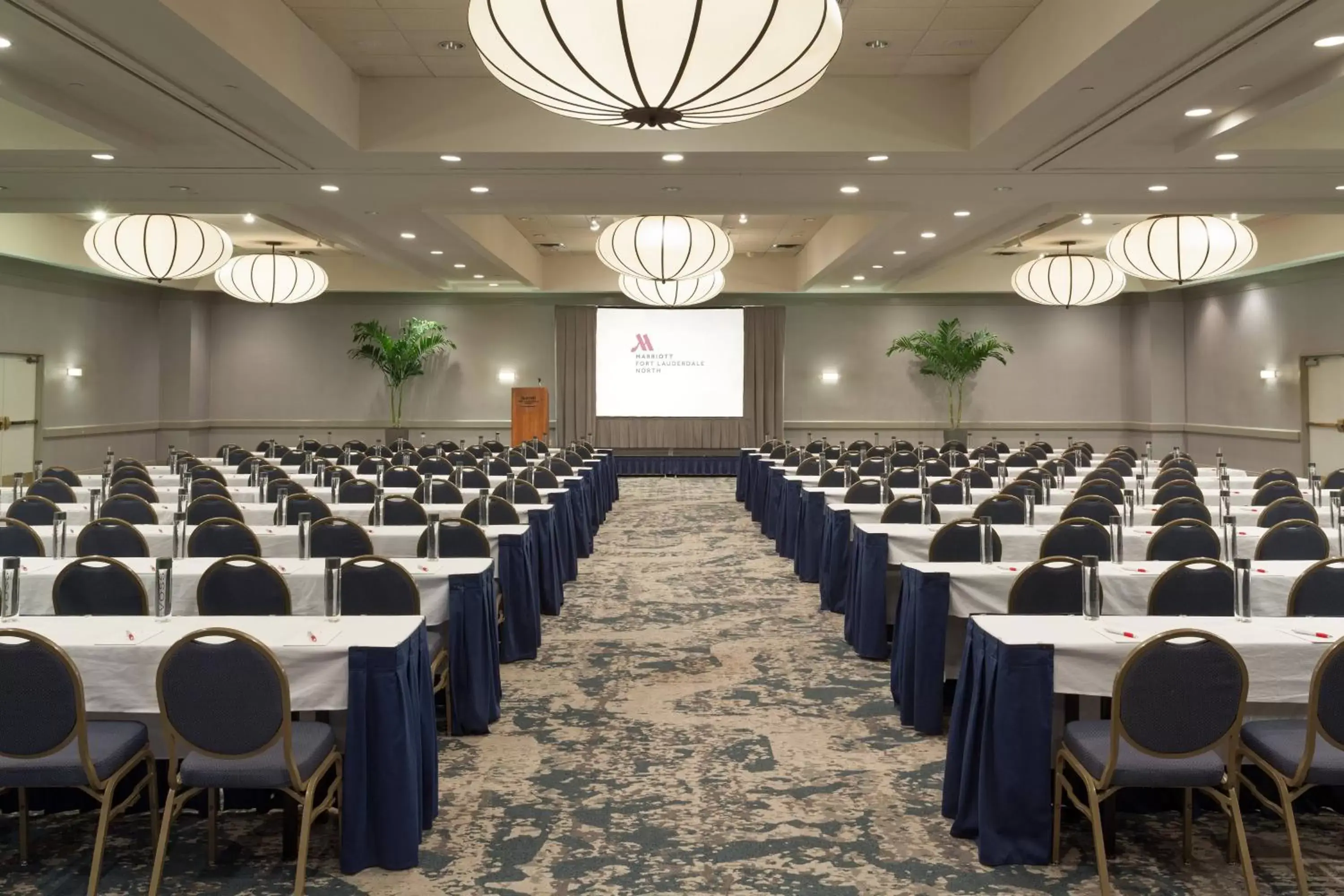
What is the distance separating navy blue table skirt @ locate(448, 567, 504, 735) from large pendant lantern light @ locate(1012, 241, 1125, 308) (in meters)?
13.9

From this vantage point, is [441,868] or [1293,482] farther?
[1293,482]

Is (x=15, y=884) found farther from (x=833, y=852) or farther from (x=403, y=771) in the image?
(x=833, y=852)

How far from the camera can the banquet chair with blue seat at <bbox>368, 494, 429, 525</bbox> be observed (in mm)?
8094

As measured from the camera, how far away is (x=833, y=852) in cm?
416

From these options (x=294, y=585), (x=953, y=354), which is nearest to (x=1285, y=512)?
(x=294, y=585)

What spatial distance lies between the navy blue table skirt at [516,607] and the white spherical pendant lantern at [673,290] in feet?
34.2

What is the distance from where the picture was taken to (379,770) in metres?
3.93

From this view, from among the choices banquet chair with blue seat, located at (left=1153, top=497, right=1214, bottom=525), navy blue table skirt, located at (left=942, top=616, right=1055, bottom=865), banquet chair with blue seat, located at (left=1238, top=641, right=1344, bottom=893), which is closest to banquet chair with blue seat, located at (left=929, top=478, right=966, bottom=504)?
banquet chair with blue seat, located at (left=1153, top=497, right=1214, bottom=525)

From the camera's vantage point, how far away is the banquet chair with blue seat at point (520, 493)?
9625 mm

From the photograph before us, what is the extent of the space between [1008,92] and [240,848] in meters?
7.34

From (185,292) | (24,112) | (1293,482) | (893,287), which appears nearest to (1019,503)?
(1293,482)

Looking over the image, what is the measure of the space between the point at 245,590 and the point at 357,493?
4.48 metres

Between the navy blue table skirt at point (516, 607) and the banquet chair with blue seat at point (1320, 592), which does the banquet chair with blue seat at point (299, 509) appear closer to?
the navy blue table skirt at point (516, 607)

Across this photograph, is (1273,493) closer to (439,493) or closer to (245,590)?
(439,493)
